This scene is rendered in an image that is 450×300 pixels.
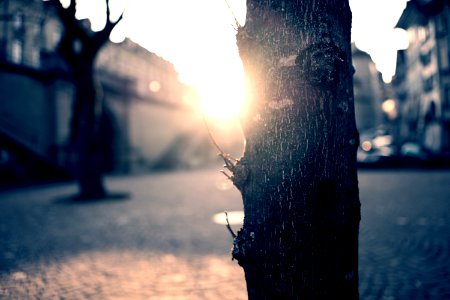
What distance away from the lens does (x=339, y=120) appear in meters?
1.43

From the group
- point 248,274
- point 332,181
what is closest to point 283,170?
point 332,181

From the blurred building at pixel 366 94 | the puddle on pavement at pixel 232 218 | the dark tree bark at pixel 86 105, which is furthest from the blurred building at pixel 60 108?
the blurred building at pixel 366 94

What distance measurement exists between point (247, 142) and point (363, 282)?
2.73 m

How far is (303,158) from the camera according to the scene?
1.39 m

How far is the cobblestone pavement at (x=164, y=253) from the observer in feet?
11.1

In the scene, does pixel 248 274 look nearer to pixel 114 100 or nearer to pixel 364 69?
pixel 114 100

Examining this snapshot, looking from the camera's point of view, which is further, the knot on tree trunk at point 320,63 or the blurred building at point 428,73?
the blurred building at point 428,73

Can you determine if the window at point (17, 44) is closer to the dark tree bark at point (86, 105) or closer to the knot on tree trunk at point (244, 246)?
the dark tree bark at point (86, 105)

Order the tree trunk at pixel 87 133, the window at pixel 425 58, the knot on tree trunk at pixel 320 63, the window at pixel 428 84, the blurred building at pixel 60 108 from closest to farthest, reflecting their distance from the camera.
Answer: the knot on tree trunk at pixel 320 63 → the tree trunk at pixel 87 133 → the blurred building at pixel 60 108 → the window at pixel 428 84 → the window at pixel 425 58

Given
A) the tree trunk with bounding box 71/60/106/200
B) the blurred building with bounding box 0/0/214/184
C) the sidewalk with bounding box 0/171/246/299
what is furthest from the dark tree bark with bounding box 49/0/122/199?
the blurred building with bounding box 0/0/214/184

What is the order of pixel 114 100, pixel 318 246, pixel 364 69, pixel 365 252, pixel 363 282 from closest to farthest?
pixel 318 246 < pixel 363 282 < pixel 365 252 < pixel 114 100 < pixel 364 69

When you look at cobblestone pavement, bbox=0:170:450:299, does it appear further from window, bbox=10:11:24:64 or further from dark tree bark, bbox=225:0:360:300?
window, bbox=10:11:24:64

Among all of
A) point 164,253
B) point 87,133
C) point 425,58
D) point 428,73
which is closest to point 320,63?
point 164,253

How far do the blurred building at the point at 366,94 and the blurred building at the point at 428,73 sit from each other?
17244mm
